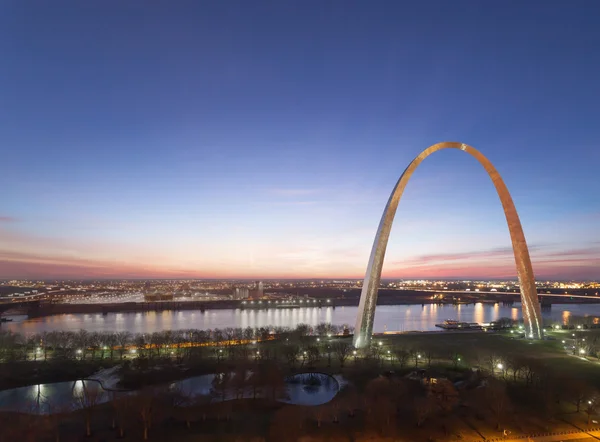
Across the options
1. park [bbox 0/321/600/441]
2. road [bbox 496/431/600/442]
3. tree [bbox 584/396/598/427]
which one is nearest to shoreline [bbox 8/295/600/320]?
park [bbox 0/321/600/441]

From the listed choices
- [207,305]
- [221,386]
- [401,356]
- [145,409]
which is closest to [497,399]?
[401,356]

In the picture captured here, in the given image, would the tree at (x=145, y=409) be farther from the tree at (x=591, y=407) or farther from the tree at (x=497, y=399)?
the tree at (x=591, y=407)

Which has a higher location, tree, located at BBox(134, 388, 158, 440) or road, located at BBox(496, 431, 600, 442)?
tree, located at BBox(134, 388, 158, 440)

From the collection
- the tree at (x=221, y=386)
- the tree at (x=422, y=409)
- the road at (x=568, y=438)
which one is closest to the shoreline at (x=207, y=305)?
the tree at (x=221, y=386)

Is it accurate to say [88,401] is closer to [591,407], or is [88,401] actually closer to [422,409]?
[422,409]

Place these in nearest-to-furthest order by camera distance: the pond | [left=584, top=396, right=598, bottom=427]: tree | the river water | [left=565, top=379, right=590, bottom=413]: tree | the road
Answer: the road
[left=584, top=396, right=598, bottom=427]: tree
[left=565, top=379, right=590, bottom=413]: tree
the pond
the river water

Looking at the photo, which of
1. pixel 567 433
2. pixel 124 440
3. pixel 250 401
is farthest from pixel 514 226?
pixel 124 440

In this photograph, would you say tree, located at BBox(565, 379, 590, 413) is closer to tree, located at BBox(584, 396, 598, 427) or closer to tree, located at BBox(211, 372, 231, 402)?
tree, located at BBox(584, 396, 598, 427)
